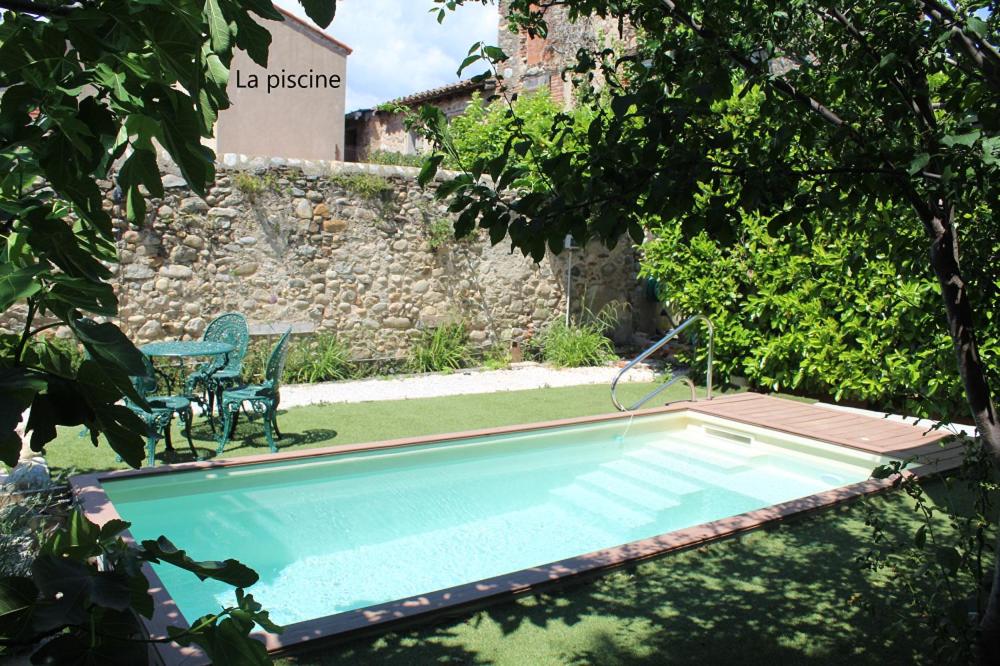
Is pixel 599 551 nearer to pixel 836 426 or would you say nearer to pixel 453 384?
pixel 836 426

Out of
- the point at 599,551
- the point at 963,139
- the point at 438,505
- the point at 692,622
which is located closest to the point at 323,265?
the point at 438,505

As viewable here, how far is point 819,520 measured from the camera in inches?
197

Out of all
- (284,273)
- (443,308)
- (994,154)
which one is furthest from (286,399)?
(994,154)

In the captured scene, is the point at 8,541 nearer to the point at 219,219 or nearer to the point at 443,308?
the point at 219,219

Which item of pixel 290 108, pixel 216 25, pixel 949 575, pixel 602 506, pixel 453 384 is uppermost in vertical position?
pixel 290 108

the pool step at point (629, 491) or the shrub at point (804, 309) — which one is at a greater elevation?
the shrub at point (804, 309)

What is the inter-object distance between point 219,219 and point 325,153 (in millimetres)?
5341

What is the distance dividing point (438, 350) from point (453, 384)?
3.17ft

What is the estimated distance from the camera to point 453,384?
33.2ft

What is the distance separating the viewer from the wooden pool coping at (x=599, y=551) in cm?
329

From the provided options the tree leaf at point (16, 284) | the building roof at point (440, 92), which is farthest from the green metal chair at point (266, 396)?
the building roof at point (440, 92)

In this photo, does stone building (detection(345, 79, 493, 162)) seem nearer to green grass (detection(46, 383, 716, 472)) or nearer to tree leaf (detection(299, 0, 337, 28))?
green grass (detection(46, 383, 716, 472))

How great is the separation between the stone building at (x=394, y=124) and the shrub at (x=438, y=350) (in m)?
6.68

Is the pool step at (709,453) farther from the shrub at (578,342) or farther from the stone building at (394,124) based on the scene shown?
the stone building at (394,124)
